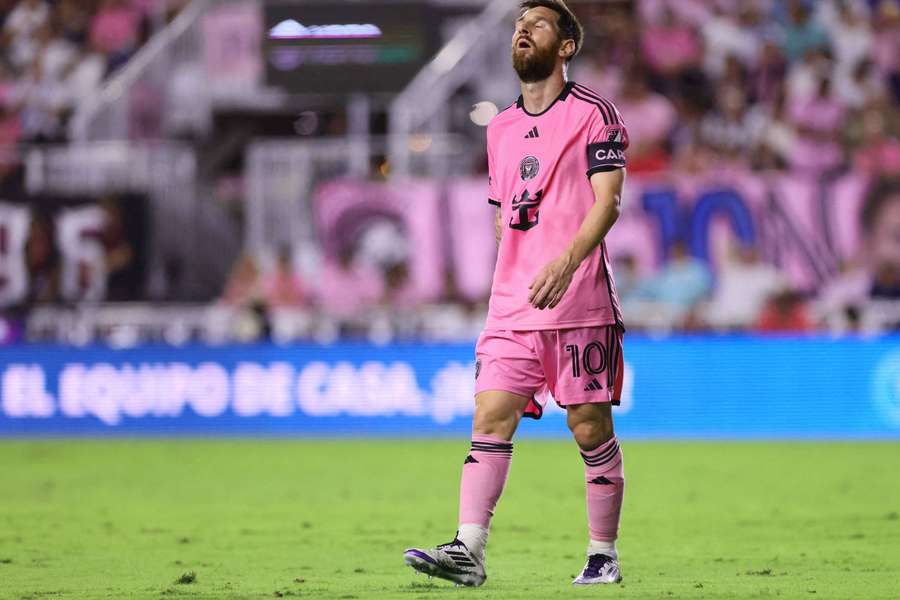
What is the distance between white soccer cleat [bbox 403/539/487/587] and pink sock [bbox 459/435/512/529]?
132 mm

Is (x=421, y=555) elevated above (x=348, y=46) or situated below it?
below

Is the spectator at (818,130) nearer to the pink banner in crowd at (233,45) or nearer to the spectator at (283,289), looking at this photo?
the spectator at (283,289)

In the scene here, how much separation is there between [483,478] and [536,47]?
176 cm

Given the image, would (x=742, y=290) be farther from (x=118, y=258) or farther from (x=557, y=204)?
(x=557, y=204)

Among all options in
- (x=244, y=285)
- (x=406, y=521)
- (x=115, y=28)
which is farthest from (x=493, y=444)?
(x=115, y=28)

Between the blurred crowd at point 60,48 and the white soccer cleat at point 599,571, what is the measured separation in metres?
17.0

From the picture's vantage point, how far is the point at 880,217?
754 inches

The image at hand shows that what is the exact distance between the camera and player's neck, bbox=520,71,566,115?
6449 millimetres

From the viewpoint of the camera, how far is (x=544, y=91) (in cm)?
646

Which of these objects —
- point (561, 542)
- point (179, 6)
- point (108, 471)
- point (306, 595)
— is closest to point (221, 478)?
point (108, 471)

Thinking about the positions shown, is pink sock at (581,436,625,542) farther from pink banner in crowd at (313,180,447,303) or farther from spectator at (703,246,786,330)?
pink banner in crowd at (313,180,447,303)

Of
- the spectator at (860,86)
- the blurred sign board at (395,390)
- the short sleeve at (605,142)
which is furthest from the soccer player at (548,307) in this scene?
the spectator at (860,86)

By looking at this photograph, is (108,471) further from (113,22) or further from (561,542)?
(113,22)

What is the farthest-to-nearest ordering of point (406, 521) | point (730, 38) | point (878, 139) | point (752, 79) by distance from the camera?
1. point (730, 38)
2. point (752, 79)
3. point (878, 139)
4. point (406, 521)
